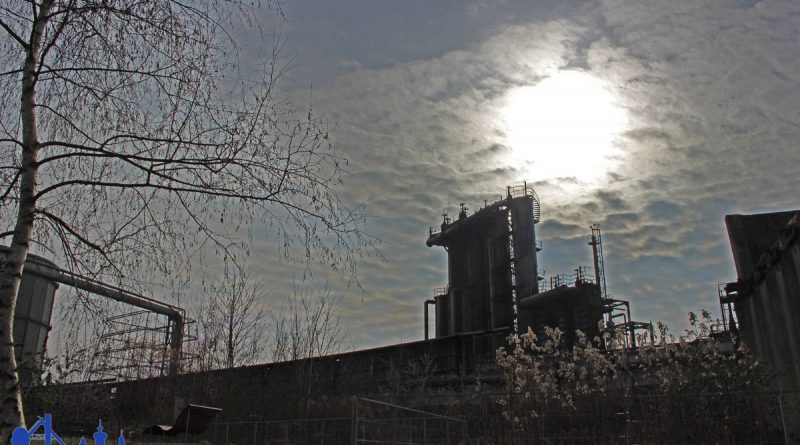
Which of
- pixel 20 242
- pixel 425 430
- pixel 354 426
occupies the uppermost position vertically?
pixel 20 242

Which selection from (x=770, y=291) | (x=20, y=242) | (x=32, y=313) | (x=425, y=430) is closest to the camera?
(x=20, y=242)

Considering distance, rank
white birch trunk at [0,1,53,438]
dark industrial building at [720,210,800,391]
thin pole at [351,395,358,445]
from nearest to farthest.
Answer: white birch trunk at [0,1,53,438]
thin pole at [351,395,358,445]
dark industrial building at [720,210,800,391]

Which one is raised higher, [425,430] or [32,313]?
[32,313]

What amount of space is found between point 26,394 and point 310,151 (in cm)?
1350

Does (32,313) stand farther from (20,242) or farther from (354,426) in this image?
(20,242)

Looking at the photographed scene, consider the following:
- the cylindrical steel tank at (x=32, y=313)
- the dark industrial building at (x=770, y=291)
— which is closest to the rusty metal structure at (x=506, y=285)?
the dark industrial building at (x=770, y=291)

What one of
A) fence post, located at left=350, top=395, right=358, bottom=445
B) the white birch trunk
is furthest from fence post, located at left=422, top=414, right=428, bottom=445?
the white birch trunk

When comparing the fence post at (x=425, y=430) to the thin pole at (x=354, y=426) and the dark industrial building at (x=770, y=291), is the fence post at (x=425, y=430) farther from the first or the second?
the dark industrial building at (x=770, y=291)

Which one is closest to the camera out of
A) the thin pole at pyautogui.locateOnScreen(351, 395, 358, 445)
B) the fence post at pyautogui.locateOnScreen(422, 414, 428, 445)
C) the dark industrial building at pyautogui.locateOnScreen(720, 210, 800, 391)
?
the thin pole at pyautogui.locateOnScreen(351, 395, 358, 445)

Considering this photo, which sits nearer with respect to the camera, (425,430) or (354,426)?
(354,426)

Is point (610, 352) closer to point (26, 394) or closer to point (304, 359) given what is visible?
point (304, 359)

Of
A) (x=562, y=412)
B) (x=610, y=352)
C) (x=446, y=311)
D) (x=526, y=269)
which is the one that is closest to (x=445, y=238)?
(x=446, y=311)

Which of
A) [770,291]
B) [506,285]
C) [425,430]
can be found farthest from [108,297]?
[506,285]

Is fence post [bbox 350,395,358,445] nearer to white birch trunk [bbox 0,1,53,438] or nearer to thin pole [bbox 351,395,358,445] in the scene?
thin pole [bbox 351,395,358,445]
